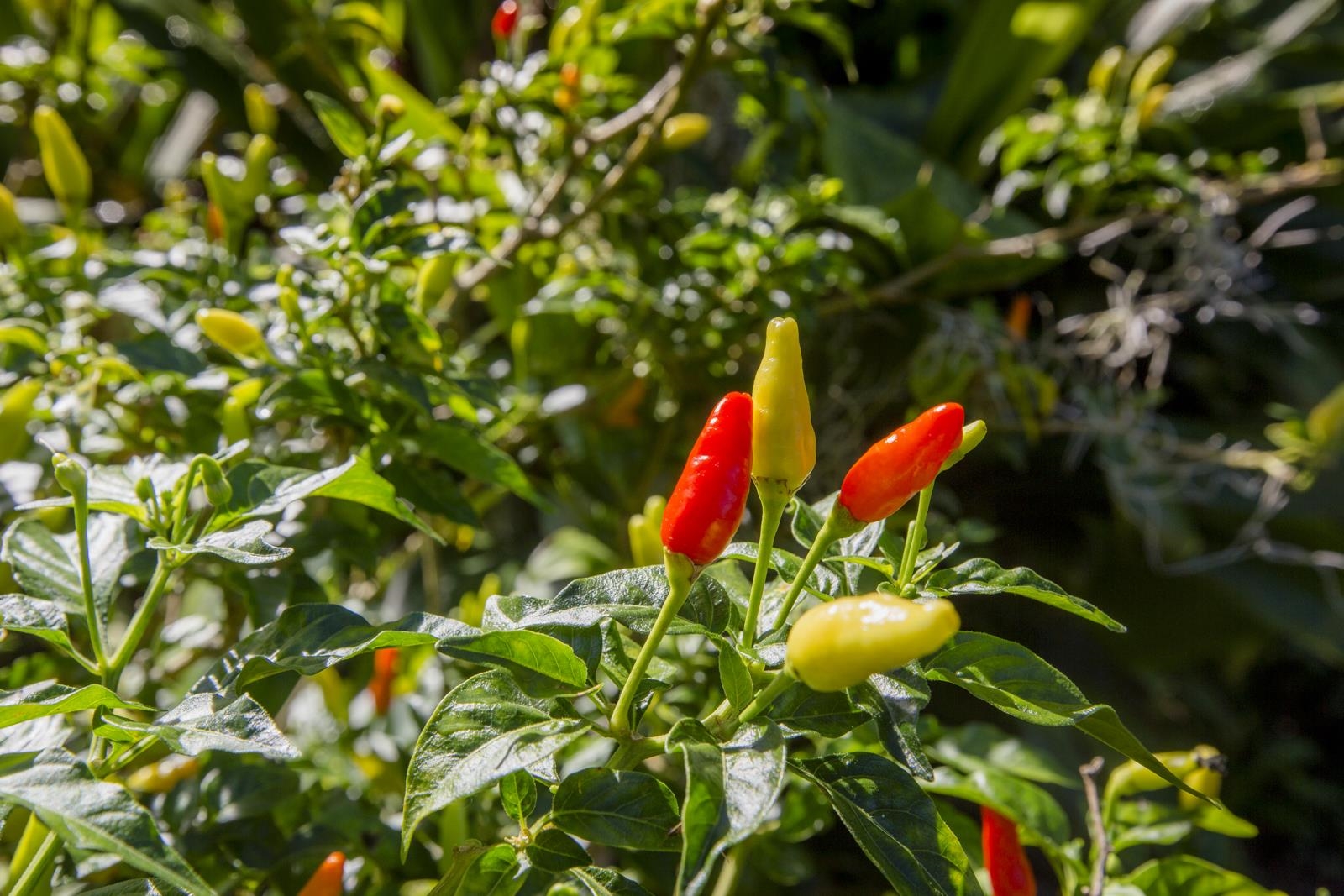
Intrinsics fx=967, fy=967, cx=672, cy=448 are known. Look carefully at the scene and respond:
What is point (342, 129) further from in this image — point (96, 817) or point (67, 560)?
point (96, 817)

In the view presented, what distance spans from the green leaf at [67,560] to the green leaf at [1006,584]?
344 mm

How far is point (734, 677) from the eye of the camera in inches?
13.7

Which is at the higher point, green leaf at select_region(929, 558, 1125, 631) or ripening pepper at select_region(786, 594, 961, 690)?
ripening pepper at select_region(786, 594, 961, 690)

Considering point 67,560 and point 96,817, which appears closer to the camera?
point 96,817

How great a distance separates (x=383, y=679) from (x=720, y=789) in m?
0.52

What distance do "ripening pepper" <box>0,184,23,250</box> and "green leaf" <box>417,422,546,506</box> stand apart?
356 millimetres

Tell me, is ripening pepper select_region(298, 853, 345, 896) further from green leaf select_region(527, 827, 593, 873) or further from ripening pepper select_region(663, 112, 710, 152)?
ripening pepper select_region(663, 112, 710, 152)

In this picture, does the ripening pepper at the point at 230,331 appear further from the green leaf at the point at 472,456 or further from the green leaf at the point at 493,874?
the green leaf at the point at 493,874

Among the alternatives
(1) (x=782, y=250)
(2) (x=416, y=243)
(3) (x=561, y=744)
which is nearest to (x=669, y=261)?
(1) (x=782, y=250)

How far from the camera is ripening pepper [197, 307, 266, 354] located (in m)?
0.53

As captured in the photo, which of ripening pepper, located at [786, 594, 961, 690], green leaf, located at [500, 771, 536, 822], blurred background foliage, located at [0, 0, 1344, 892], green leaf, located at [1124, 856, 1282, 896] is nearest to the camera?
ripening pepper, located at [786, 594, 961, 690]

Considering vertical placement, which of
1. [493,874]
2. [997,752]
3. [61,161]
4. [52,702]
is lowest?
[997,752]

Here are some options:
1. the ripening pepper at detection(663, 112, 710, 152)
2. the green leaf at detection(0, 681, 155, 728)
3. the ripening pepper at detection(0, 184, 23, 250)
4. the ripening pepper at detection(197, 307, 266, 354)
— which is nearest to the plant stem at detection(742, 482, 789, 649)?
the green leaf at detection(0, 681, 155, 728)

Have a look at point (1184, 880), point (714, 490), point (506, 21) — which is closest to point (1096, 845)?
point (1184, 880)
